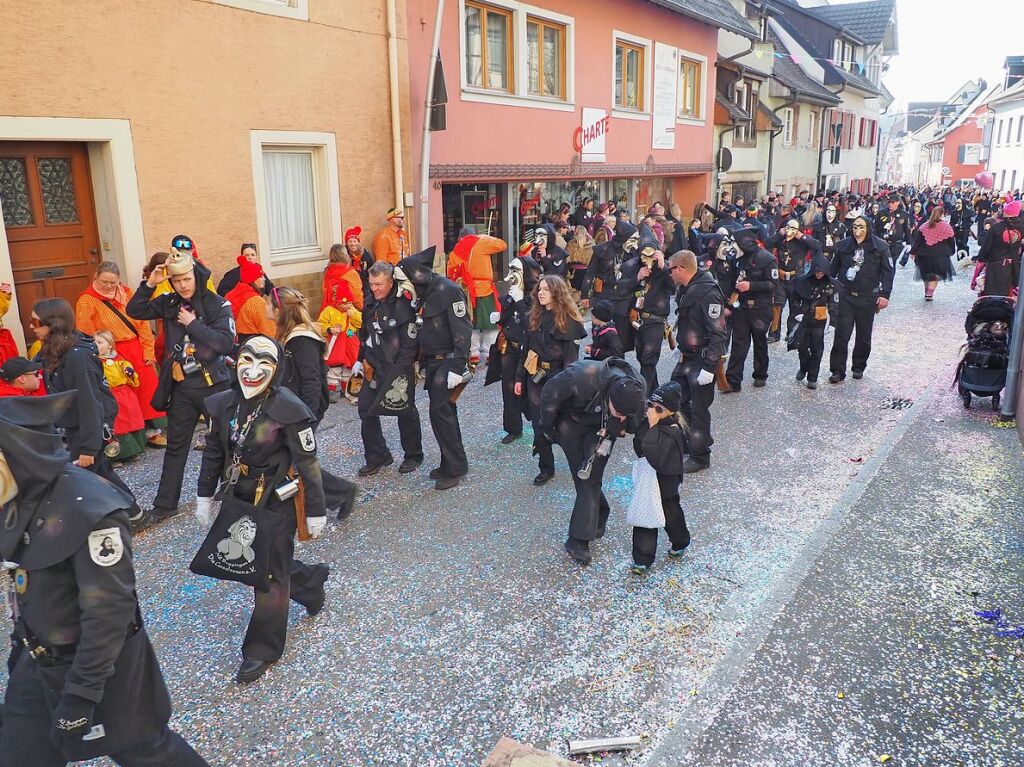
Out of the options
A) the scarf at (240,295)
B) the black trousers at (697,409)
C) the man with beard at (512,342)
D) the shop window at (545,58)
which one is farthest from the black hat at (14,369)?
the shop window at (545,58)

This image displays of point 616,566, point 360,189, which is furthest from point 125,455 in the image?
point 360,189

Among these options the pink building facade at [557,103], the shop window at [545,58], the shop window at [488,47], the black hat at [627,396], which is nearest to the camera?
the black hat at [627,396]

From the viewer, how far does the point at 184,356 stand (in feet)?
19.0

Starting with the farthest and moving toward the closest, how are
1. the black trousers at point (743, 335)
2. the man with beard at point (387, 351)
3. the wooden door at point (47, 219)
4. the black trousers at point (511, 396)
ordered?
the black trousers at point (743, 335) → the wooden door at point (47, 219) → the black trousers at point (511, 396) → the man with beard at point (387, 351)

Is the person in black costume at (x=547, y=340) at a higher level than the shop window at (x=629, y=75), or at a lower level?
lower

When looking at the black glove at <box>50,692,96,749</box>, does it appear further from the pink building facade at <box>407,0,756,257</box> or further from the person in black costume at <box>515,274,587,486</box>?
the pink building facade at <box>407,0,756,257</box>

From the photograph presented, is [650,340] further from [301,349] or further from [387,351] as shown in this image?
[301,349]

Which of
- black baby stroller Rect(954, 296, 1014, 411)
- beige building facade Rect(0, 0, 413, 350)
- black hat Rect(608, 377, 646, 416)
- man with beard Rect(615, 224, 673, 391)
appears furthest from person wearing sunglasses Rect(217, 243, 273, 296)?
black baby stroller Rect(954, 296, 1014, 411)

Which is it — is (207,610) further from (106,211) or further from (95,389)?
(106,211)

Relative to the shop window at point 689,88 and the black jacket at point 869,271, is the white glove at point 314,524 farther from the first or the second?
the shop window at point 689,88

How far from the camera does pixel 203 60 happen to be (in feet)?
28.8

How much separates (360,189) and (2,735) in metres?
9.31

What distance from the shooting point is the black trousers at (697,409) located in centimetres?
696

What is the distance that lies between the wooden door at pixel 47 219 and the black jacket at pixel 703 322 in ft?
20.6
